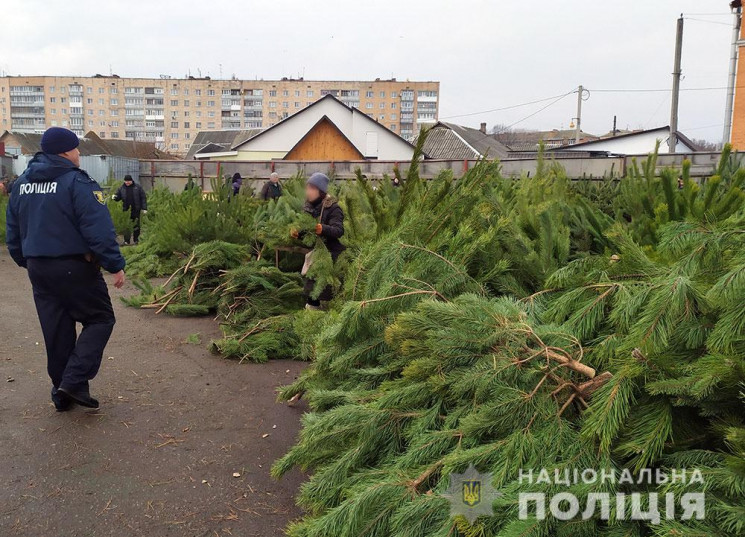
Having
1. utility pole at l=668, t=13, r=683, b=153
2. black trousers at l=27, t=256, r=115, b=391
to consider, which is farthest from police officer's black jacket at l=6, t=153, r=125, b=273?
utility pole at l=668, t=13, r=683, b=153

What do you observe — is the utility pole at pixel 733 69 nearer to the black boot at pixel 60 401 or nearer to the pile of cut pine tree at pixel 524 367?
the pile of cut pine tree at pixel 524 367

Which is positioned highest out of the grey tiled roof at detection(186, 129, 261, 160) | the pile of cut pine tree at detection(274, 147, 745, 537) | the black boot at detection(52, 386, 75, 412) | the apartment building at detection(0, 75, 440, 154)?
the apartment building at detection(0, 75, 440, 154)

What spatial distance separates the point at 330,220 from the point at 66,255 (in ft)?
9.02

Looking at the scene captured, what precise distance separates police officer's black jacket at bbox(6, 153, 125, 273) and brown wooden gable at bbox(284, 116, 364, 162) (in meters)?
29.8

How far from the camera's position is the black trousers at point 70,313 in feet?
13.5

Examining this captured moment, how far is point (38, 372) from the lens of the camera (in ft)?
16.9

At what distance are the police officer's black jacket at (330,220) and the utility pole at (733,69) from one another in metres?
23.1

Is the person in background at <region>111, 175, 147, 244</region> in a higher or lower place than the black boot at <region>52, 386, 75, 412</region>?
higher

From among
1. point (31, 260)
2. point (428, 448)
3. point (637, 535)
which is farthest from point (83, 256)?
point (637, 535)

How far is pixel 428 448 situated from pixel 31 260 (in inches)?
132

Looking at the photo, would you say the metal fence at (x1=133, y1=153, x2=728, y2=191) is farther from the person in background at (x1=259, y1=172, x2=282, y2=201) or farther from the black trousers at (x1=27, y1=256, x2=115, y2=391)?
the black trousers at (x1=27, y1=256, x2=115, y2=391)

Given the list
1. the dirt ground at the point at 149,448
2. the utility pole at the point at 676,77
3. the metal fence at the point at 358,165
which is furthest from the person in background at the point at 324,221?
the utility pole at the point at 676,77

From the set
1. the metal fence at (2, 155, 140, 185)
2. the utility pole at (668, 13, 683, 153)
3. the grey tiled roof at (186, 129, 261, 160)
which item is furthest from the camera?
the grey tiled roof at (186, 129, 261, 160)

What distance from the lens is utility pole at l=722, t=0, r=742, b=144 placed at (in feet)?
78.7
